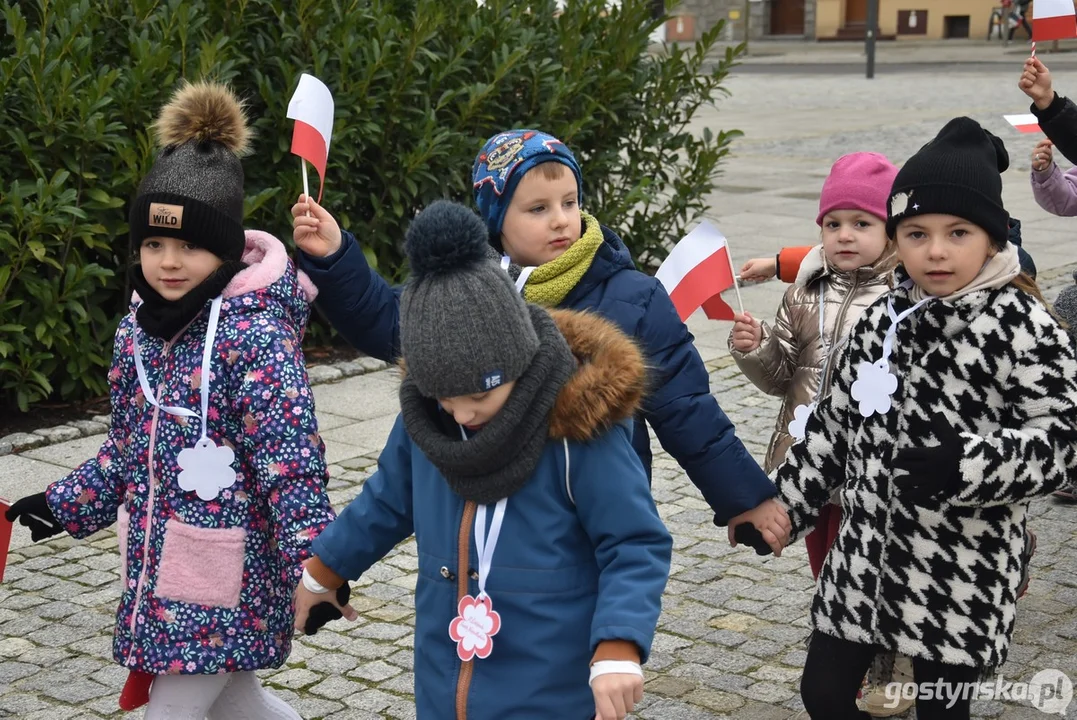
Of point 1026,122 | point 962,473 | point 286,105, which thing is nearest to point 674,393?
point 962,473

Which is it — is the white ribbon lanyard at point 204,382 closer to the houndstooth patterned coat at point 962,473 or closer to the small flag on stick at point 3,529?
the small flag on stick at point 3,529

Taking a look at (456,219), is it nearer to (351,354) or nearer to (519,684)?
(519,684)

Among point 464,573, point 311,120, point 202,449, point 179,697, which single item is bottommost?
point 179,697

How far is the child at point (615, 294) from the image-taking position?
336cm

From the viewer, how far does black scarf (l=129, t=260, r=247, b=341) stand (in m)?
3.22

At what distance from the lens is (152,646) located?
320 centimetres

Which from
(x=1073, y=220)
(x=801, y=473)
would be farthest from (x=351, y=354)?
(x=1073, y=220)

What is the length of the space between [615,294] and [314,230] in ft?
2.55

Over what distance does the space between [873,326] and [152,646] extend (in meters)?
1.75

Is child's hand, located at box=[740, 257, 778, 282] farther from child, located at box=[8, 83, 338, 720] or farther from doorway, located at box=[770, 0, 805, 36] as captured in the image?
doorway, located at box=[770, 0, 805, 36]

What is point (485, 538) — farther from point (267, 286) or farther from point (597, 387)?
point (267, 286)

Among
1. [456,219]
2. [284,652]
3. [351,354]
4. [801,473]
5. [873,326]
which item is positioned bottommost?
[351,354]

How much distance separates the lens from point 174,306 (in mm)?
3229

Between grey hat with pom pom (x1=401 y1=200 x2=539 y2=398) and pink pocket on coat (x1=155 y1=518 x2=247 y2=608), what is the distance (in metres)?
0.80
